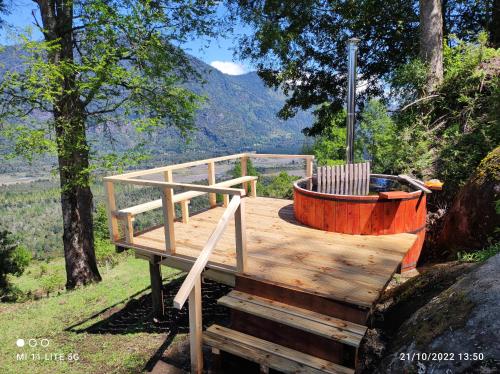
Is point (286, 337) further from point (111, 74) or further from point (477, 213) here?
point (111, 74)

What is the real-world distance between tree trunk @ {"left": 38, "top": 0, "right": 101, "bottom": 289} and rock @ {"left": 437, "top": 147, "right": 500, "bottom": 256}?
7.95m

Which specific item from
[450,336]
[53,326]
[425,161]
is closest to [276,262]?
[450,336]

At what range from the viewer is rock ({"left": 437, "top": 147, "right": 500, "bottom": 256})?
15.6ft

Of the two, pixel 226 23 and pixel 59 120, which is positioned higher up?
pixel 226 23

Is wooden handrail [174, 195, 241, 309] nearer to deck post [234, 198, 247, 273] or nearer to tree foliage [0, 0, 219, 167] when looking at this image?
deck post [234, 198, 247, 273]

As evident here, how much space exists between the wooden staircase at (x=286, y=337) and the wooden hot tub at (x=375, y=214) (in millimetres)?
2064

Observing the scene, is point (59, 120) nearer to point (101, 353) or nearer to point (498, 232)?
point (101, 353)

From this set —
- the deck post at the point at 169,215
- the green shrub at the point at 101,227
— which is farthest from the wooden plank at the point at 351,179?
the green shrub at the point at 101,227

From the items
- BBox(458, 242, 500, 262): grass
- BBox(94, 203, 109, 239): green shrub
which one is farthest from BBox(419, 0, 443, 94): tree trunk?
BBox(94, 203, 109, 239): green shrub

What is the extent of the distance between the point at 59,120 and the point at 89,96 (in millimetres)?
1009

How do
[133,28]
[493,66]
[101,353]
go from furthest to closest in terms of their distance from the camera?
[133,28] < [493,66] < [101,353]

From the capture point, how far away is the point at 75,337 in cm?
636

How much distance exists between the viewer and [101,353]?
17.8ft

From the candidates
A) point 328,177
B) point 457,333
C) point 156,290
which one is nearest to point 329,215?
point 328,177
